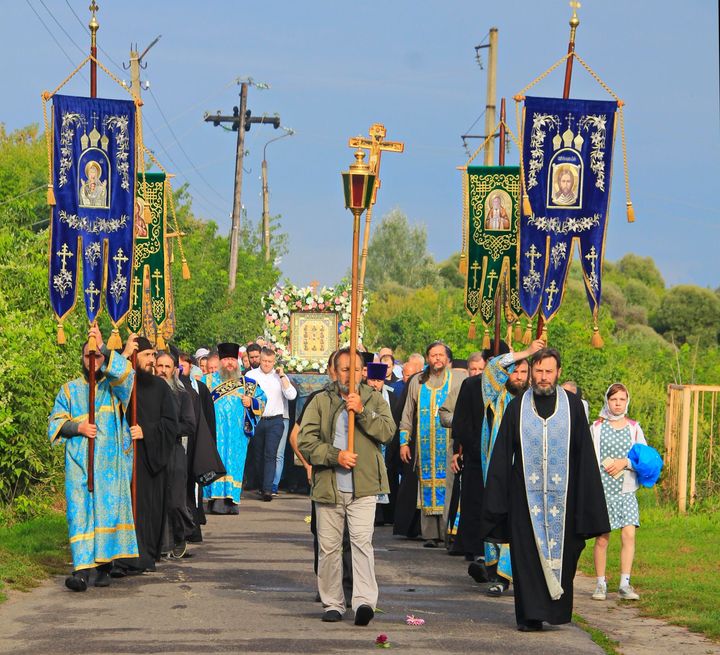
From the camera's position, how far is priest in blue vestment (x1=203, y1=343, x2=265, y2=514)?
18875 millimetres

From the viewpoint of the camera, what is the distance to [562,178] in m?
14.8

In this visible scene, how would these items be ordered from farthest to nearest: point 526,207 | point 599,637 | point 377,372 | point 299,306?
point 299,306, point 526,207, point 377,372, point 599,637

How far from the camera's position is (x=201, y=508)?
16125 mm

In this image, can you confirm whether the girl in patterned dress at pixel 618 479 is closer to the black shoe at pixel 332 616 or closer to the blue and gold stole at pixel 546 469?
the blue and gold stole at pixel 546 469

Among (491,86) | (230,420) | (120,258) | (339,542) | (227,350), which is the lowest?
(339,542)

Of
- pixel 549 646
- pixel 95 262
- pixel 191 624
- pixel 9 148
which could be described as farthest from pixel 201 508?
pixel 9 148

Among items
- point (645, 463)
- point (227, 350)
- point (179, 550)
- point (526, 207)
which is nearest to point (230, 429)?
point (227, 350)

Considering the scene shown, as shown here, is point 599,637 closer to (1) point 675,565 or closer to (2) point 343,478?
(2) point 343,478

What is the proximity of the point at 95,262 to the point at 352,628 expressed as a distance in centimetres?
523

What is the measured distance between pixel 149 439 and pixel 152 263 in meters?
7.54

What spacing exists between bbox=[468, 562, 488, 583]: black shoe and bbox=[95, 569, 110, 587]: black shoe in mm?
2778

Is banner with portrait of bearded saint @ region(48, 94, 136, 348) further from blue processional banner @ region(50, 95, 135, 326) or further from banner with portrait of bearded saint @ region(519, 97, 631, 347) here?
banner with portrait of bearded saint @ region(519, 97, 631, 347)

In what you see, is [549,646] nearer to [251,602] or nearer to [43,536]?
[251,602]

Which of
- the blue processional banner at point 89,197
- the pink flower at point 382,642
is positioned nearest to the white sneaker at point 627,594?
the pink flower at point 382,642
